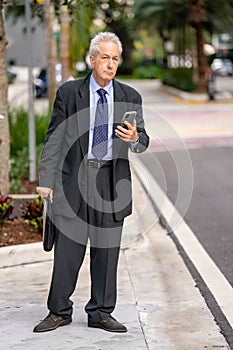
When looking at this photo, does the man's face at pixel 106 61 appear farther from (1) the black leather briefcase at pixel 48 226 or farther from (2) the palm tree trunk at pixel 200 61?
(2) the palm tree trunk at pixel 200 61

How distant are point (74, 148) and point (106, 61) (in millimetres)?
590

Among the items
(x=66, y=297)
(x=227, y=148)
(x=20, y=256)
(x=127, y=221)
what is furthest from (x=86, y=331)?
(x=227, y=148)

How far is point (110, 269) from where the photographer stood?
5980mm

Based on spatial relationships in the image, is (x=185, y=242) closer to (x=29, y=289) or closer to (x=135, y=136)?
(x=29, y=289)

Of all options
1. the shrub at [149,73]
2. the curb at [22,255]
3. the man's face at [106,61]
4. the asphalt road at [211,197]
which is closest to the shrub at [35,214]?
the curb at [22,255]

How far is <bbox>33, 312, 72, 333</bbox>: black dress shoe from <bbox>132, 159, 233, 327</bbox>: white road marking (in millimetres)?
1191

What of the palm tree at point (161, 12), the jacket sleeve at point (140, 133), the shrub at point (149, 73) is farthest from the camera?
the shrub at point (149, 73)

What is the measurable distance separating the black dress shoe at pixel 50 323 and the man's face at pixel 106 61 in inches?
63.5

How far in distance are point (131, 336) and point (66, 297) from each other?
496 mm

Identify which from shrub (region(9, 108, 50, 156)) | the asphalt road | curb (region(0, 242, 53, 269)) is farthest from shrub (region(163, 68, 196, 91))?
curb (region(0, 242, 53, 269))

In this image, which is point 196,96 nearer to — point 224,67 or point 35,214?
point 35,214

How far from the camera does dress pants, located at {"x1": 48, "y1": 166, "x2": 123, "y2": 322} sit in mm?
5891

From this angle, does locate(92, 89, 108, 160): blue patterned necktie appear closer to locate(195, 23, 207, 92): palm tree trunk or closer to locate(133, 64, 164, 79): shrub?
locate(195, 23, 207, 92): palm tree trunk

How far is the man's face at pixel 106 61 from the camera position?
568cm
